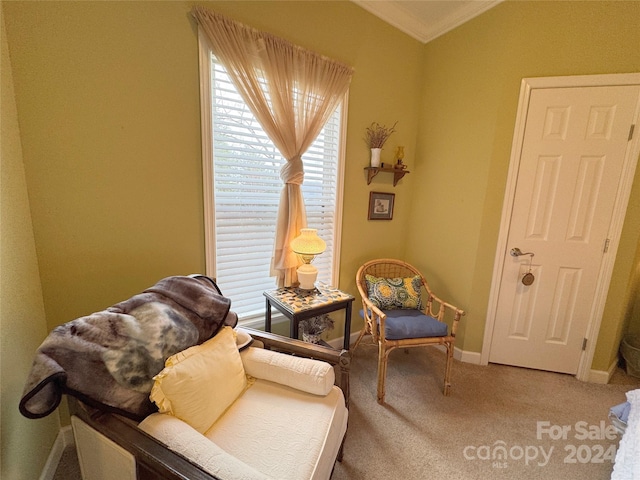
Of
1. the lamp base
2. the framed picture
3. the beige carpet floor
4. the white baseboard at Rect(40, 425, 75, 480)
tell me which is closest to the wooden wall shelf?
the framed picture

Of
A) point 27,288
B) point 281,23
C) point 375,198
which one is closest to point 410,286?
point 375,198

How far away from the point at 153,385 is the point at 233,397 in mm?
348

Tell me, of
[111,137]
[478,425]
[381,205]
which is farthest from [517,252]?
[111,137]

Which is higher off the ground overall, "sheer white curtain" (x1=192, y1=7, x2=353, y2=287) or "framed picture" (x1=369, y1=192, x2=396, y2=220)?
"sheer white curtain" (x1=192, y1=7, x2=353, y2=287)

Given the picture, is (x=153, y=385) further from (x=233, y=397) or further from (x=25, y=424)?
(x=25, y=424)

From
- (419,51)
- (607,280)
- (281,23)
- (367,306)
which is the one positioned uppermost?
(419,51)

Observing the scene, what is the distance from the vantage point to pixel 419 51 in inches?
97.9

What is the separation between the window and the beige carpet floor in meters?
1.08

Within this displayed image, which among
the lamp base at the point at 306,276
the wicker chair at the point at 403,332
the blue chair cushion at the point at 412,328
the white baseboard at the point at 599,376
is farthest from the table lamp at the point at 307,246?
the white baseboard at the point at 599,376

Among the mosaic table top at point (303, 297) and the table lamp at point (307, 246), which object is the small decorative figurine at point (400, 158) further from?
the mosaic table top at point (303, 297)

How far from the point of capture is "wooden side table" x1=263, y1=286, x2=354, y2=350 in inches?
66.2

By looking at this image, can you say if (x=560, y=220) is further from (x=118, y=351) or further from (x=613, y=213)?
(x=118, y=351)

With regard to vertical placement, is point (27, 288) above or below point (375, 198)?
below

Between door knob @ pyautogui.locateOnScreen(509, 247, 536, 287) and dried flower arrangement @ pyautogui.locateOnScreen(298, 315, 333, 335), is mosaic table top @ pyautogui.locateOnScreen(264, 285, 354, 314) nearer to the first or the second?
dried flower arrangement @ pyautogui.locateOnScreen(298, 315, 333, 335)
